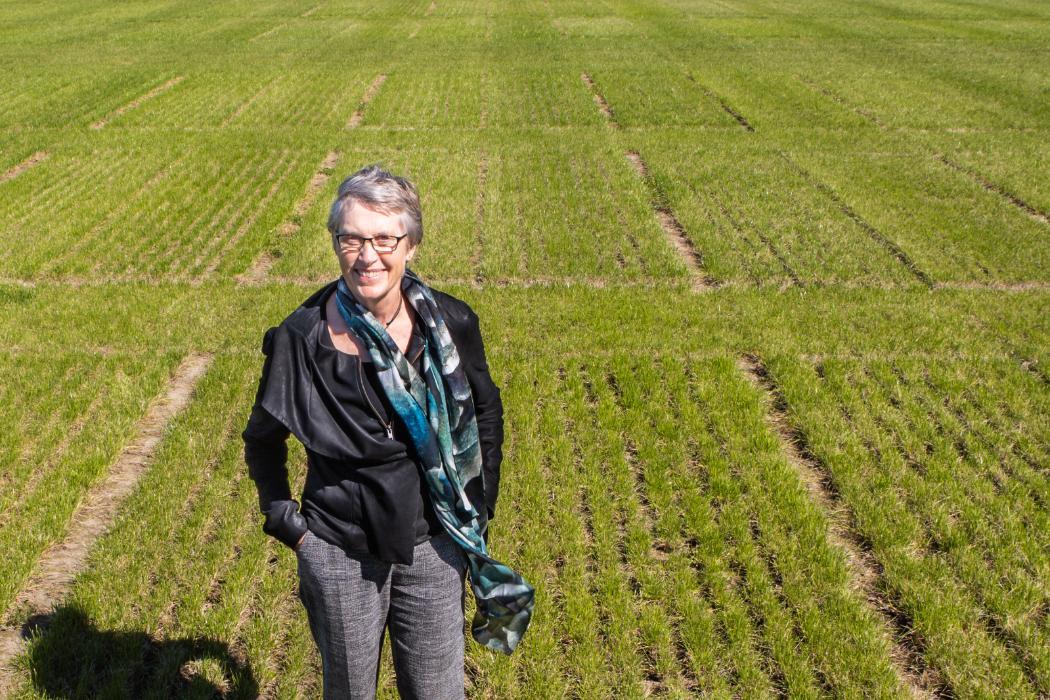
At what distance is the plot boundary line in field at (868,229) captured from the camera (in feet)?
32.2

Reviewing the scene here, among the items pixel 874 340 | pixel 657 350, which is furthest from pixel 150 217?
pixel 874 340

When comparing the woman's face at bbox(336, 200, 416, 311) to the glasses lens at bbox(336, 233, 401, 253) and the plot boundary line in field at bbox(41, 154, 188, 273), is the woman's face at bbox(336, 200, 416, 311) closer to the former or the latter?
the glasses lens at bbox(336, 233, 401, 253)

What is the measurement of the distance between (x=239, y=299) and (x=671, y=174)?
776 cm

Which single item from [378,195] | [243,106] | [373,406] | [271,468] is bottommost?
[243,106]

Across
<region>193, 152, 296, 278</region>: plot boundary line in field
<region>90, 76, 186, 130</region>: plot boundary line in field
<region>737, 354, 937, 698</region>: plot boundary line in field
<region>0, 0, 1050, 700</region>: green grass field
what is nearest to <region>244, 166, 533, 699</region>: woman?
<region>0, 0, 1050, 700</region>: green grass field

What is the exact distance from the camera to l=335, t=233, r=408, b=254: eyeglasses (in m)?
2.76

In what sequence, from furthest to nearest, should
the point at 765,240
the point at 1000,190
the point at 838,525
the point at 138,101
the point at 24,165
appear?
1. the point at 138,101
2. the point at 24,165
3. the point at 1000,190
4. the point at 765,240
5. the point at 838,525

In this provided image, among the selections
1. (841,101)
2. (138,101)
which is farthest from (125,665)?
(841,101)

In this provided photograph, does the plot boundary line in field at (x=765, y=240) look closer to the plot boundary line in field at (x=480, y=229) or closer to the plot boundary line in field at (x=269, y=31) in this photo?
the plot boundary line in field at (x=480, y=229)

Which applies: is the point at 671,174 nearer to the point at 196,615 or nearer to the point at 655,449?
the point at 655,449

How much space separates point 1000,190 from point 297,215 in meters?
11.4

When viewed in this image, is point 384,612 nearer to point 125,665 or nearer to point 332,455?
point 332,455

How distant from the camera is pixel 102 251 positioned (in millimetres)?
10633

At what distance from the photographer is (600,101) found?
752 inches
